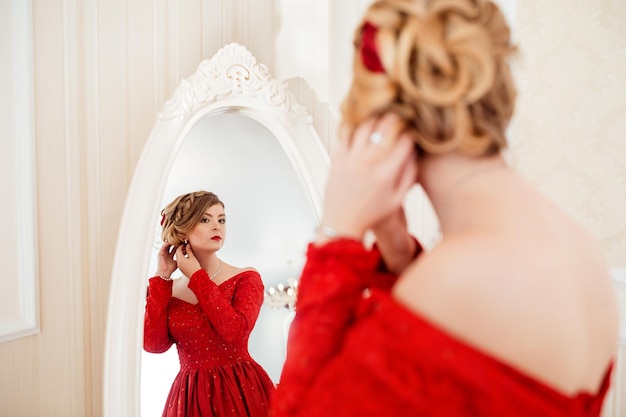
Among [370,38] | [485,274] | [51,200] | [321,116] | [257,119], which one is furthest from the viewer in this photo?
[321,116]

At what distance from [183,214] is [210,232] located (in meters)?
0.09

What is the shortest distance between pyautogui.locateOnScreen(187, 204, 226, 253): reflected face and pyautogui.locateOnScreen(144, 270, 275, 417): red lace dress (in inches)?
3.4

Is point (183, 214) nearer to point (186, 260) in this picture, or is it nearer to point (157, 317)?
point (186, 260)

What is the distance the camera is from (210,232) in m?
1.52

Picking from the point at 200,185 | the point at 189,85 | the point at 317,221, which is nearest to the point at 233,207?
the point at 200,185

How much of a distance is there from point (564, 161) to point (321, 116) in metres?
0.80

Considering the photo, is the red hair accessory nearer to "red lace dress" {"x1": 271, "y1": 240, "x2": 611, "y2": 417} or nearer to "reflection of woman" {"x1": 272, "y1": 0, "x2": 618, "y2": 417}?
"reflection of woman" {"x1": 272, "y1": 0, "x2": 618, "y2": 417}

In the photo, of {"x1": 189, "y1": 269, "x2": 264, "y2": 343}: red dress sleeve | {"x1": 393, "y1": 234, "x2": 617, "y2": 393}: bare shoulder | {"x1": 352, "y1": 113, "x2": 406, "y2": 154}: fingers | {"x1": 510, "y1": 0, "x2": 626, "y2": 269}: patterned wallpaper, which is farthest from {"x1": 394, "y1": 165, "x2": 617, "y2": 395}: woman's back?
{"x1": 510, "y1": 0, "x2": 626, "y2": 269}: patterned wallpaper

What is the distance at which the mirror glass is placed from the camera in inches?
59.2

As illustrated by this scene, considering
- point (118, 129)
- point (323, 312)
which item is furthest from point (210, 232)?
point (323, 312)

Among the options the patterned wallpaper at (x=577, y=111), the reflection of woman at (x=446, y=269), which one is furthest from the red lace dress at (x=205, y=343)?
the patterned wallpaper at (x=577, y=111)

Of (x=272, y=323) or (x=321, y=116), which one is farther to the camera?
(x=321, y=116)

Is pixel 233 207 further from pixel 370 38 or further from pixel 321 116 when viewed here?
pixel 370 38

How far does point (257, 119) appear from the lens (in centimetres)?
161
